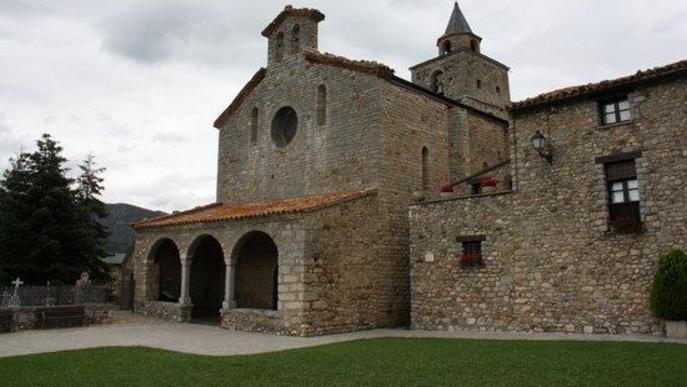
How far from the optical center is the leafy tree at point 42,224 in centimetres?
2231

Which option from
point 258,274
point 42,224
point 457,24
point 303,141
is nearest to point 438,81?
point 457,24

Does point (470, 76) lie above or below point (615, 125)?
above

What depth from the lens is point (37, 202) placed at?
23.1 meters

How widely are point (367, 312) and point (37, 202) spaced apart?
15.7 metres

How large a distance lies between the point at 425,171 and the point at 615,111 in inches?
289

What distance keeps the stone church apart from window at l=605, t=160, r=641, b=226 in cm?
3

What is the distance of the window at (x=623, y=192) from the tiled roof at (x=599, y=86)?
6.43 feet

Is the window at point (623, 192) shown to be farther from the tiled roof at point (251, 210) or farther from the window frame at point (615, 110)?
the tiled roof at point (251, 210)

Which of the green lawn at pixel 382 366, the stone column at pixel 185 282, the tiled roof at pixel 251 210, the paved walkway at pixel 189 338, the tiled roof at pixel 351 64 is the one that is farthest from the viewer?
the stone column at pixel 185 282

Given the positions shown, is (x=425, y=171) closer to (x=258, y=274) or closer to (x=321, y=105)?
(x=321, y=105)

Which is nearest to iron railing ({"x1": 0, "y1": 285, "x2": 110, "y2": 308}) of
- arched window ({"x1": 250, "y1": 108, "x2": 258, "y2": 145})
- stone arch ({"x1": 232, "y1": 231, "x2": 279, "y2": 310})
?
stone arch ({"x1": 232, "y1": 231, "x2": 279, "y2": 310})

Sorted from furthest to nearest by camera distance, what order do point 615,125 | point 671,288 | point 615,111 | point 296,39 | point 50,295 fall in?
point 296,39 → point 50,295 → point 615,111 → point 615,125 → point 671,288

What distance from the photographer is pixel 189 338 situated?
14555 millimetres

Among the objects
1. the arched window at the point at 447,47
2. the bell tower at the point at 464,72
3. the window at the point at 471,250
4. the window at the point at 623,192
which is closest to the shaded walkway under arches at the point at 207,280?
the window at the point at 471,250
